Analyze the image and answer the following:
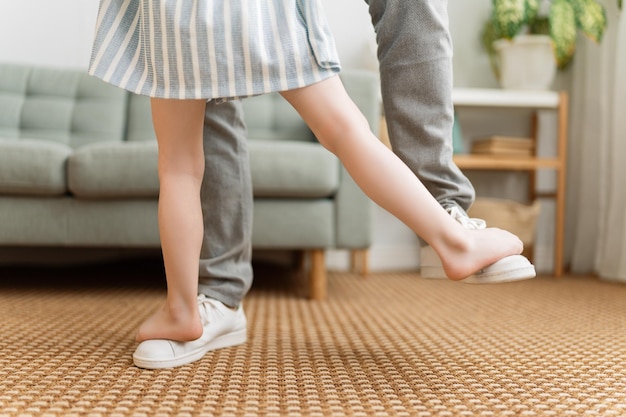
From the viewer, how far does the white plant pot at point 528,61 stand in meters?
2.42

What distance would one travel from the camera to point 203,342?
93cm

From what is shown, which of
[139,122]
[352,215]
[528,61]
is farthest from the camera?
[528,61]

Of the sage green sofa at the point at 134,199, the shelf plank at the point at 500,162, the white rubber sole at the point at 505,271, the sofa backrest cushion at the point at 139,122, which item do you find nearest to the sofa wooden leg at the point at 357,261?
the shelf plank at the point at 500,162

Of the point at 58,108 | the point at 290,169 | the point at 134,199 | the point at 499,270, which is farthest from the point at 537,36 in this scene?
the point at 499,270

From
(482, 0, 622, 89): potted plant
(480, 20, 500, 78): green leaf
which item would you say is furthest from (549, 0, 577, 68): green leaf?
(480, 20, 500, 78): green leaf

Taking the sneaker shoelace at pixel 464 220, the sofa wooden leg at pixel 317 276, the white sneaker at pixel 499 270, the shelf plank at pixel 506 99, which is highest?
the shelf plank at pixel 506 99

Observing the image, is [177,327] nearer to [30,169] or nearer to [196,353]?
[196,353]

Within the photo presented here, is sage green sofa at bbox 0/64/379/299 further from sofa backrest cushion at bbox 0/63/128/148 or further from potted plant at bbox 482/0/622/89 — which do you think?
potted plant at bbox 482/0/622/89

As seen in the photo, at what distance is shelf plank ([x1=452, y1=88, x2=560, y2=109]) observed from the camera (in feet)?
7.84

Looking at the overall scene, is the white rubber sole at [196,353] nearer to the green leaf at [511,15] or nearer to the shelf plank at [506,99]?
the shelf plank at [506,99]

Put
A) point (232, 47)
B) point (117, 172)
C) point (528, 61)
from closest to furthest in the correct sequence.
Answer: point (232, 47), point (117, 172), point (528, 61)

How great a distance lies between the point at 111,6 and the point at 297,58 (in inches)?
10.4

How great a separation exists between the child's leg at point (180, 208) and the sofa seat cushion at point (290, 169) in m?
0.73

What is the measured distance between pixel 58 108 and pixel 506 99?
5.47 feet
